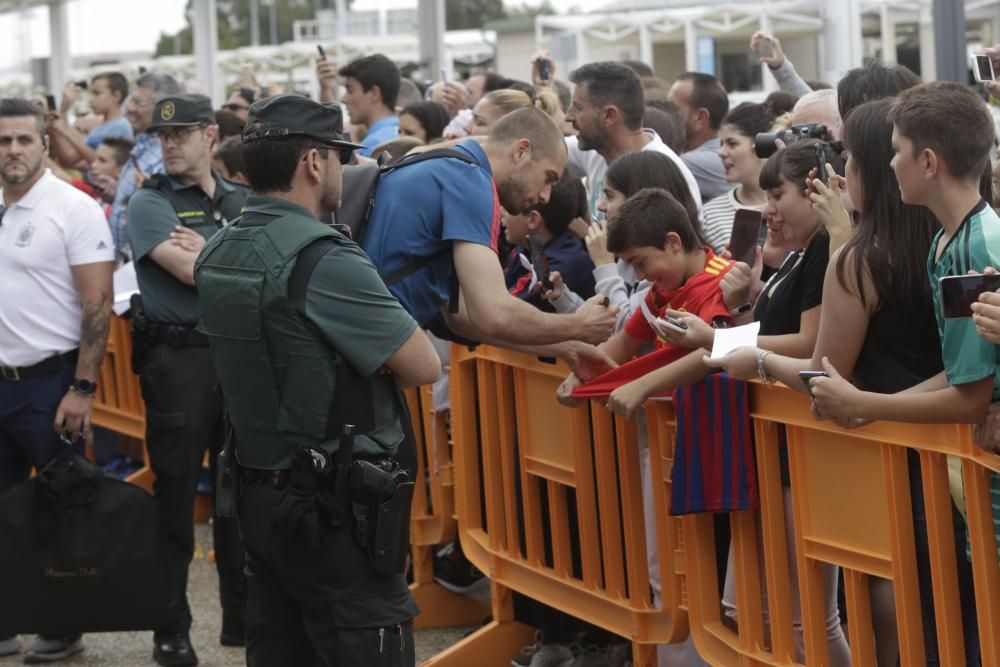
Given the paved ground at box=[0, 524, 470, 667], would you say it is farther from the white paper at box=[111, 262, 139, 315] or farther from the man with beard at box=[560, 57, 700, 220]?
the man with beard at box=[560, 57, 700, 220]

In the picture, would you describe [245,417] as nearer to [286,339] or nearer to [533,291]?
[286,339]

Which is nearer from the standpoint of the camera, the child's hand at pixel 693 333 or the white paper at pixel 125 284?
the child's hand at pixel 693 333

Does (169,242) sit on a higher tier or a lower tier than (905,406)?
higher

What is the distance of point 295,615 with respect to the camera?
411 centimetres

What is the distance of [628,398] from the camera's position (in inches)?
179

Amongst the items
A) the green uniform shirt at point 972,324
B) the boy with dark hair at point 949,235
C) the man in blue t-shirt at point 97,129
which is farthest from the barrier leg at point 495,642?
the man in blue t-shirt at point 97,129

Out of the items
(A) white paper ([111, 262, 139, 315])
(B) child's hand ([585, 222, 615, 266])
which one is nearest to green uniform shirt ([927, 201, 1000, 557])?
(B) child's hand ([585, 222, 615, 266])

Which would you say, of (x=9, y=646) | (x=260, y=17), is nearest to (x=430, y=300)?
(x=9, y=646)

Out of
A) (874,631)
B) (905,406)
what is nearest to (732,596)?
(874,631)

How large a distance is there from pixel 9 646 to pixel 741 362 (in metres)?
4.01

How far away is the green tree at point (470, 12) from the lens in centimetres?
9894

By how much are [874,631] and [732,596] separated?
2.17ft

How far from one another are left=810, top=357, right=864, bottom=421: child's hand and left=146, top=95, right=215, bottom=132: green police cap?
3785mm

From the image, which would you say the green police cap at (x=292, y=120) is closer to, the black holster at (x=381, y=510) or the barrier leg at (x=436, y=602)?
the black holster at (x=381, y=510)
